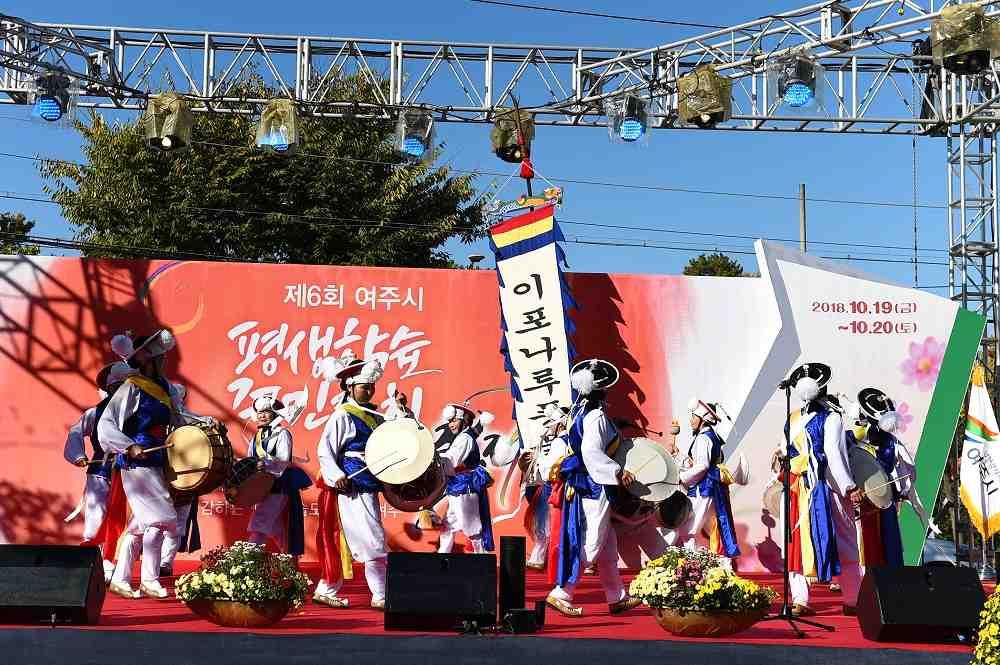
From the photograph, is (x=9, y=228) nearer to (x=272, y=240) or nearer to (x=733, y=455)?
(x=272, y=240)

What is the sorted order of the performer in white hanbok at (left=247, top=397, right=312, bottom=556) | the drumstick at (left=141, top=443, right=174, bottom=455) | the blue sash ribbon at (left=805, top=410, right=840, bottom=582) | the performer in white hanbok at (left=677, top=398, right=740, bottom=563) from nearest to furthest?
the blue sash ribbon at (left=805, top=410, right=840, bottom=582)
the drumstick at (left=141, top=443, right=174, bottom=455)
the performer in white hanbok at (left=247, top=397, right=312, bottom=556)
the performer in white hanbok at (left=677, top=398, right=740, bottom=563)

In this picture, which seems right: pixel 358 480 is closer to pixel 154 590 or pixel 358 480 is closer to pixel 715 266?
pixel 154 590

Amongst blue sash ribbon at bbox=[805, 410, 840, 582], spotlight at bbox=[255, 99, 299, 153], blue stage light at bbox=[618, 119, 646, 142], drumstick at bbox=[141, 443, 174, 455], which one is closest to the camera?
blue sash ribbon at bbox=[805, 410, 840, 582]

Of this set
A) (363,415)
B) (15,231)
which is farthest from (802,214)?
(363,415)

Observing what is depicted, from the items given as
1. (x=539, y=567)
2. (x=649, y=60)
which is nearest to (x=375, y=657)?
(x=539, y=567)

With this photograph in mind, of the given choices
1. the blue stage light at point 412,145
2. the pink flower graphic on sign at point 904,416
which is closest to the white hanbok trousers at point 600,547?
the pink flower graphic on sign at point 904,416

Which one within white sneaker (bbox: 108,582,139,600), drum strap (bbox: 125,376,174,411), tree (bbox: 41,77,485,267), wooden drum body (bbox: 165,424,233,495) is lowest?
white sneaker (bbox: 108,582,139,600)

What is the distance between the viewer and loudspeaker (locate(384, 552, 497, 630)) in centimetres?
619

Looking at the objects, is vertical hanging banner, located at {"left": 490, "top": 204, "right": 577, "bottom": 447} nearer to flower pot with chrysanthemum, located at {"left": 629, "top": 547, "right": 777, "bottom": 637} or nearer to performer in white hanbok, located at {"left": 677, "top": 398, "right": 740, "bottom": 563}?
performer in white hanbok, located at {"left": 677, "top": 398, "right": 740, "bottom": 563}

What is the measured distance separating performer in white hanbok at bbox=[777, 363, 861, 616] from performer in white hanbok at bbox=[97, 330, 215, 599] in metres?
3.92

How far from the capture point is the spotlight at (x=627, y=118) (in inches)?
437

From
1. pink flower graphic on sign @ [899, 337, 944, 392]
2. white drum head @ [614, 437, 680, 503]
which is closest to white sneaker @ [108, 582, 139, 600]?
white drum head @ [614, 437, 680, 503]

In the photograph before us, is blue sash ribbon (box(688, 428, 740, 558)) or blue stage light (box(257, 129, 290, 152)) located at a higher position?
blue stage light (box(257, 129, 290, 152))

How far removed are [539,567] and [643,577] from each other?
3.86 meters
